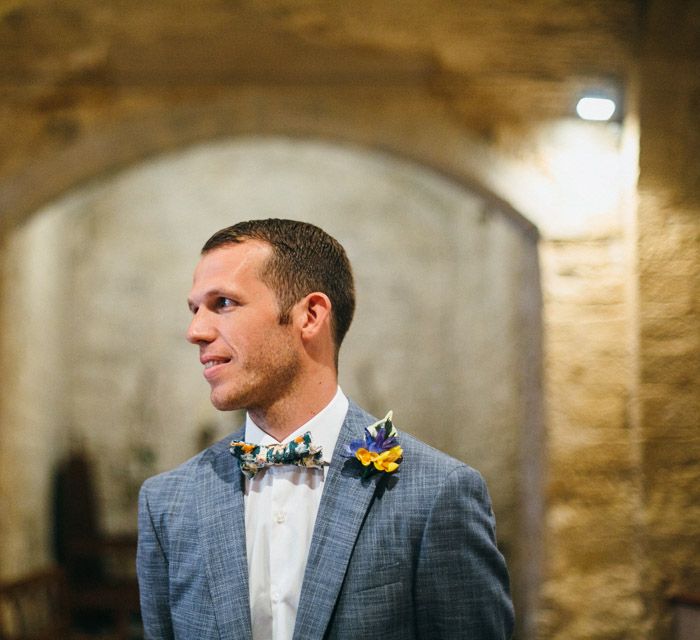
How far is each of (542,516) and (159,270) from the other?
16.2 ft

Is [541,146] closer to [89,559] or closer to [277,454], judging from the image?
[277,454]

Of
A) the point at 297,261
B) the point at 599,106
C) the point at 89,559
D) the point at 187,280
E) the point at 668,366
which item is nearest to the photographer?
the point at 297,261

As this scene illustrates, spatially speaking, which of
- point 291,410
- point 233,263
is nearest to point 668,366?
point 291,410

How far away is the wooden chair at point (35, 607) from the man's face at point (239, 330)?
300 centimetres

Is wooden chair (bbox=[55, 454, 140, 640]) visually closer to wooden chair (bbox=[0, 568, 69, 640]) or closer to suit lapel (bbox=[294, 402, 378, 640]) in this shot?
wooden chair (bbox=[0, 568, 69, 640])

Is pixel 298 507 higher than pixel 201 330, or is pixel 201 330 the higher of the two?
pixel 201 330

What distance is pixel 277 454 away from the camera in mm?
1449

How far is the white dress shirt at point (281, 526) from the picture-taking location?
4.68 feet

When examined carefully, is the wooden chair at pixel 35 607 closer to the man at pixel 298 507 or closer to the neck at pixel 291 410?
the man at pixel 298 507

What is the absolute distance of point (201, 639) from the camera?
1.43m

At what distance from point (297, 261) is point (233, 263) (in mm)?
116

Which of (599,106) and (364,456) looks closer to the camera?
(364,456)

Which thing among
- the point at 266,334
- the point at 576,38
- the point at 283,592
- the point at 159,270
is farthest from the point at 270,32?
the point at 159,270

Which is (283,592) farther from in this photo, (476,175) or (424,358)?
(424,358)
